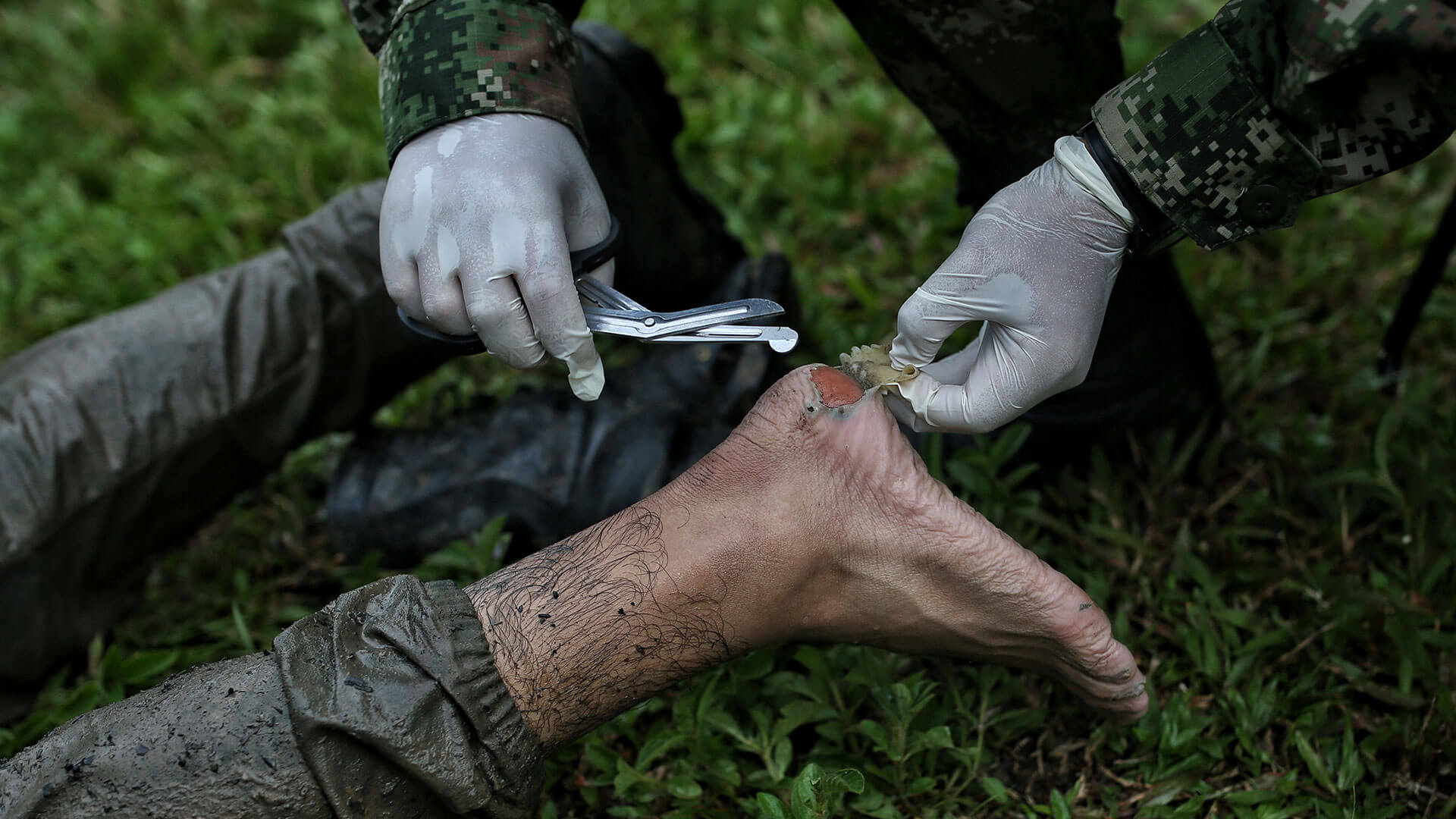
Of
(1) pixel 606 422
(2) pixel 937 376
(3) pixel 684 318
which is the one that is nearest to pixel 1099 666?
(2) pixel 937 376

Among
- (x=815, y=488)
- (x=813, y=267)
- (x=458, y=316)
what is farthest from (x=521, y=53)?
(x=813, y=267)

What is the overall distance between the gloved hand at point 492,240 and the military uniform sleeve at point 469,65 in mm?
29

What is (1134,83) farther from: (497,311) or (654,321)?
(497,311)

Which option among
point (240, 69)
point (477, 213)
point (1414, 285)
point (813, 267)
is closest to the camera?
point (477, 213)

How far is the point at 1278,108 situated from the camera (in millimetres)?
1328

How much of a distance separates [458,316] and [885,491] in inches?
27.5

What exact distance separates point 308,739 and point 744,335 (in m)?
0.80

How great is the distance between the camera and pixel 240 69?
11.5ft

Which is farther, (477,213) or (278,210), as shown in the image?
(278,210)

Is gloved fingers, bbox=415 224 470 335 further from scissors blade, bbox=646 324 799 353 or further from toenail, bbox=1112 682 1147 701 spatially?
toenail, bbox=1112 682 1147 701

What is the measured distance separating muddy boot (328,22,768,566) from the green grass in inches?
5.9

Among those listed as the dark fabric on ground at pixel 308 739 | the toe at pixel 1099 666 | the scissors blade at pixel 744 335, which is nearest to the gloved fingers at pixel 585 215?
the scissors blade at pixel 744 335

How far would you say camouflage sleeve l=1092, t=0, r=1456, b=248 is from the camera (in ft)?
3.95

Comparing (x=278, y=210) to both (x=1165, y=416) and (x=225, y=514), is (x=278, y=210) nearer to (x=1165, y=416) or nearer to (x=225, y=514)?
(x=225, y=514)
